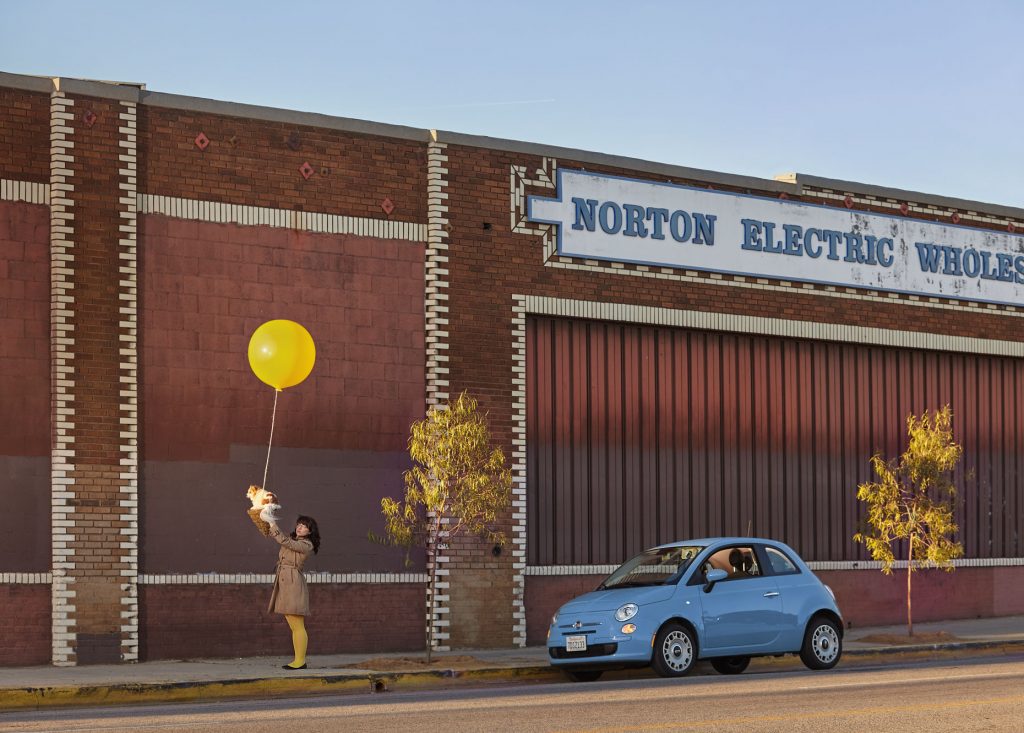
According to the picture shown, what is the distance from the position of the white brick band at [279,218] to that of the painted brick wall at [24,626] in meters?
4.87

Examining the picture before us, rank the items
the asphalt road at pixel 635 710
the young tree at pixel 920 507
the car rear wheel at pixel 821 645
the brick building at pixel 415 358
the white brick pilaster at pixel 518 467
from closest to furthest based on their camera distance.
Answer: the asphalt road at pixel 635 710, the car rear wheel at pixel 821 645, the brick building at pixel 415 358, the white brick pilaster at pixel 518 467, the young tree at pixel 920 507

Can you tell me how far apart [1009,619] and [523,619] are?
9.57m

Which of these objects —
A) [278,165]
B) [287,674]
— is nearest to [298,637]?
[287,674]

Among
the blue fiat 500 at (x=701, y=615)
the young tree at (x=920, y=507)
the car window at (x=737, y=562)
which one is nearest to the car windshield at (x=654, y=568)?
the blue fiat 500 at (x=701, y=615)

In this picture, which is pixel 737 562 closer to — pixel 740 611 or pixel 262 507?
pixel 740 611

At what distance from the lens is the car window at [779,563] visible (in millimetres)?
19500

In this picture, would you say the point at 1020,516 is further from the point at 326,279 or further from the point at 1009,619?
the point at 326,279

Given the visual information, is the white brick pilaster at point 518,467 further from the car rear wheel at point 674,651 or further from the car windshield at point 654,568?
the car rear wheel at point 674,651

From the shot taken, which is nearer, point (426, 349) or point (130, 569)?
point (130, 569)

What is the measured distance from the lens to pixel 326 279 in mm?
22266

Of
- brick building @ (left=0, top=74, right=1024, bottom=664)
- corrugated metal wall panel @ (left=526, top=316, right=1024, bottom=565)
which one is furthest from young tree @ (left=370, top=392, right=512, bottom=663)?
corrugated metal wall panel @ (left=526, top=316, right=1024, bottom=565)

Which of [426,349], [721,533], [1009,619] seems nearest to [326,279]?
[426,349]

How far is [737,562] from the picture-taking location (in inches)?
760

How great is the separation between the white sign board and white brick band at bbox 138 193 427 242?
7.08 feet
